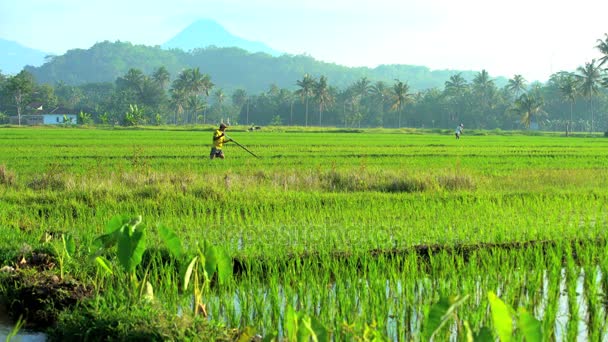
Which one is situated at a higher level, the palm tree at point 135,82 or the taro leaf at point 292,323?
the palm tree at point 135,82

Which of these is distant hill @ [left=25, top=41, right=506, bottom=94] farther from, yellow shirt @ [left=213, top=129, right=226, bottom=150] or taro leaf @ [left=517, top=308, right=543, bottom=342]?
taro leaf @ [left=517, top=308, right=543, bottom=342]

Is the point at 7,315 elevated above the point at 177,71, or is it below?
below

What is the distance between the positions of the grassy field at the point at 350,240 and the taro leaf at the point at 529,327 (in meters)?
0.09

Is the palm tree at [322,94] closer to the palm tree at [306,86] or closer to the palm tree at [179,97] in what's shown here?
the palm tree at [306,86]

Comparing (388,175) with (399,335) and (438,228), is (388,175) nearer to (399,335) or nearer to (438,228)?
(438,228)

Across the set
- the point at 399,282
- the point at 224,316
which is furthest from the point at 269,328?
the point at 399,282

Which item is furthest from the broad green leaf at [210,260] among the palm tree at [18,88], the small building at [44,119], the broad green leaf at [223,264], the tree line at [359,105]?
the small building at [44,119]

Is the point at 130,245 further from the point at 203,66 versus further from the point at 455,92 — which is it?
the point at 203,66

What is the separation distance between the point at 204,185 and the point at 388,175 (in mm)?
3265

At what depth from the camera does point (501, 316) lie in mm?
2232

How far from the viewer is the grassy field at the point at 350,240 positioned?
12.6 feet

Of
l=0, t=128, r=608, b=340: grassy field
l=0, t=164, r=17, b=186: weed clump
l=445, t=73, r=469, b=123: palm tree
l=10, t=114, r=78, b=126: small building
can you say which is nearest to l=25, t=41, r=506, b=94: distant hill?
l=445, t=73, r=469, b=123: palm tree

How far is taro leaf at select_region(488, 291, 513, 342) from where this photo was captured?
219 cm

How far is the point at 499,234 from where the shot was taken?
19.9ft
